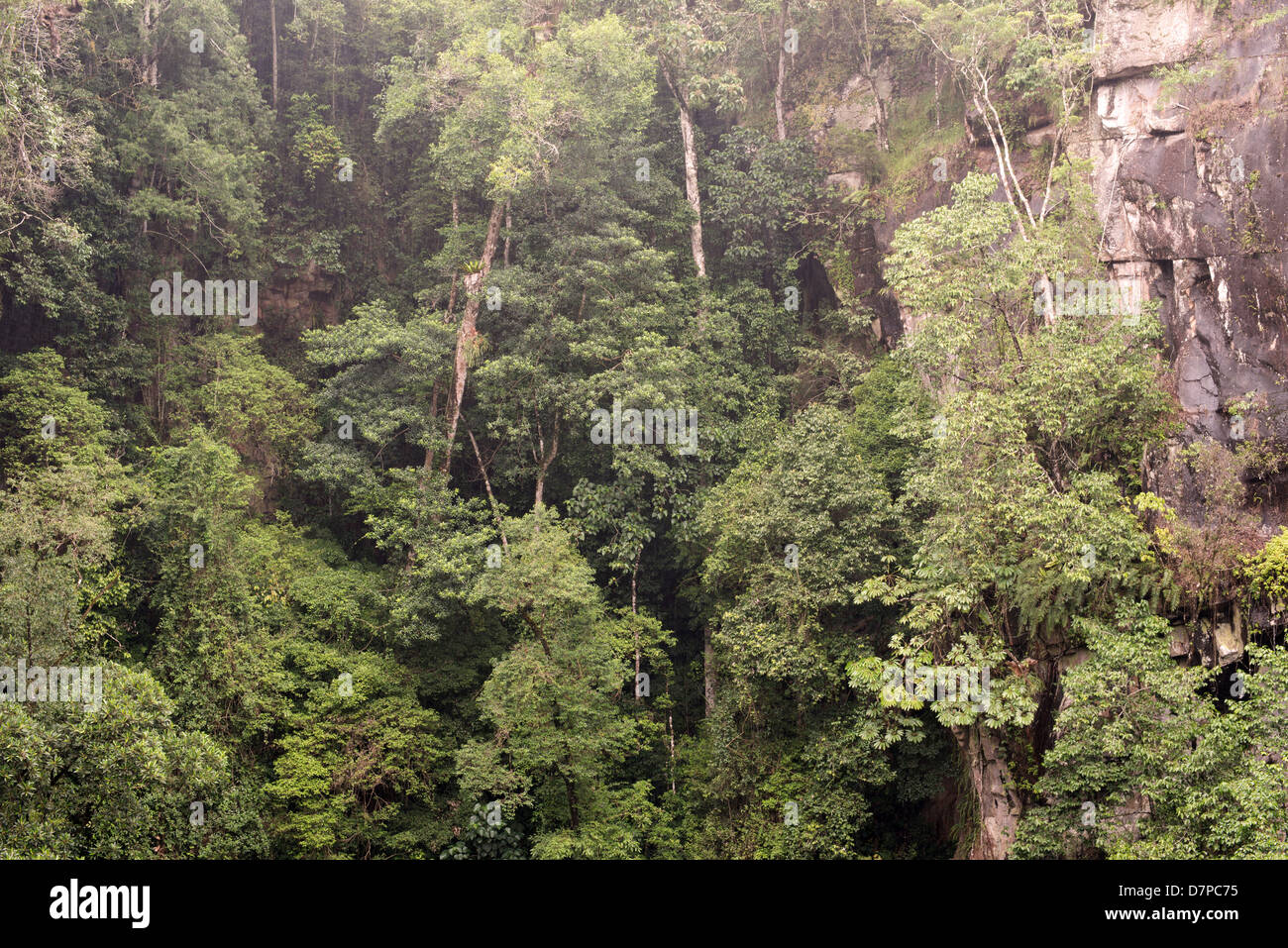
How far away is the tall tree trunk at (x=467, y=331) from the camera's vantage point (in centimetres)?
2486

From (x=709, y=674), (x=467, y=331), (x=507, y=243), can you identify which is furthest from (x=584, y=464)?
(x=709, y=674)

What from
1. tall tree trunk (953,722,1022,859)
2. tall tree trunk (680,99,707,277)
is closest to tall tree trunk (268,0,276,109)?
tall tree trunk (680,99,707,277)

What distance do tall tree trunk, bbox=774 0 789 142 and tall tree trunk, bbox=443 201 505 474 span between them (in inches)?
294

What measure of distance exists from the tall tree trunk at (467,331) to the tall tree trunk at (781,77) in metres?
7.47

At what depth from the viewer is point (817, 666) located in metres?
20.0

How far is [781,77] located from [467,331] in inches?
413

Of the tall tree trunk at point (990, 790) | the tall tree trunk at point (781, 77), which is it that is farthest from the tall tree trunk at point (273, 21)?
the tall tree trunk at point (990, 790)

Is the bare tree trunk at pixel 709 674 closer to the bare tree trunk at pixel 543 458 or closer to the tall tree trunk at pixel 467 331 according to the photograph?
the bare tree trunk at pixel 543 458

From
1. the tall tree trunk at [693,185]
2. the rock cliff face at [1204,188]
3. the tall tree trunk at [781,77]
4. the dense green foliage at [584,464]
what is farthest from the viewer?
the tall tree trunk at [781,77]

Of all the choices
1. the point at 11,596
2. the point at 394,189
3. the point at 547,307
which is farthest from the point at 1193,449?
the point at 394,189

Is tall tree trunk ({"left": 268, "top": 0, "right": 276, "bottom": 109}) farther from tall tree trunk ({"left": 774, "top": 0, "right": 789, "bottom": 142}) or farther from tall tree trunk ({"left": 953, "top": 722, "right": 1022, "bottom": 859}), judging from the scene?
tall tree trunk ({"left": 953, "top": 722, "right": 1022, "bottom": 859})

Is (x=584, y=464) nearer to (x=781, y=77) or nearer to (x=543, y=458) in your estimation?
(x=543, y=458)

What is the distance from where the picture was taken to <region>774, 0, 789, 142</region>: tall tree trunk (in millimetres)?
28250

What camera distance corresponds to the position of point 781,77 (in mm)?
28500
